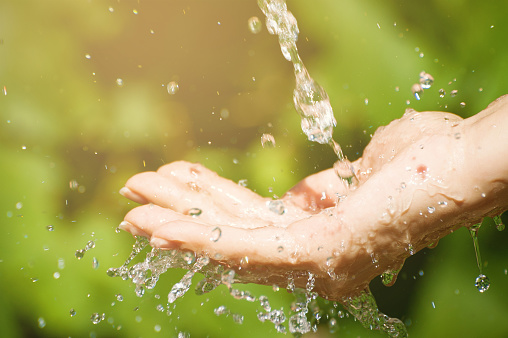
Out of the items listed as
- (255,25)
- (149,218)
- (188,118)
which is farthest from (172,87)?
(149,218)

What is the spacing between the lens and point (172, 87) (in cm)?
165

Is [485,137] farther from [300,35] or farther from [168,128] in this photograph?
[168,128]

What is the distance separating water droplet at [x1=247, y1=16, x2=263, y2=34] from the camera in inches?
63.7

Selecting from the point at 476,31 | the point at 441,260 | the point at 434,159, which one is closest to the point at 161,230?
the point at 434,159

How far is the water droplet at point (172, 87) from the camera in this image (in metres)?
1.64

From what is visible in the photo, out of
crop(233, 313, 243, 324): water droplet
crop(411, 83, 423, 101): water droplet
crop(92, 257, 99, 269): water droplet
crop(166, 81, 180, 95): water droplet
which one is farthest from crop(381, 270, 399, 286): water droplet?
crop(166, 81, 180, 95): water droplet

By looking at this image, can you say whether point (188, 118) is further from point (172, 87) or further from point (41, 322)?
point (41, 322)

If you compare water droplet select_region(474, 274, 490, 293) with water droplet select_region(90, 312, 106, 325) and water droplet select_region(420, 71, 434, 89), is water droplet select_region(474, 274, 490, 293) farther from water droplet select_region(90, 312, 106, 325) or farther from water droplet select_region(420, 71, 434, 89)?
water droplet select_region(90, 312, 106, 325)

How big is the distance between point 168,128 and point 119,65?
0.84 feet

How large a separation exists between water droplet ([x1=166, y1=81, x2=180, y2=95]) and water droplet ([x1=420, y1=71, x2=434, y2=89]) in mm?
735

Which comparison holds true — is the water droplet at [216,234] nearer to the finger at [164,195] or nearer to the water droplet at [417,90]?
the finger at [164,195]

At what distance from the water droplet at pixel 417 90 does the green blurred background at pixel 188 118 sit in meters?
0.02

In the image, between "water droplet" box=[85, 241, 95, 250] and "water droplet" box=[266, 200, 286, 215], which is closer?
"water droplet" box=[266, 200, 286, 215]

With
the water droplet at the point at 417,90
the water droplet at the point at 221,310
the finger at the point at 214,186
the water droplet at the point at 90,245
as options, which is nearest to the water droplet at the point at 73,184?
the water droplet at the point at 90,245
